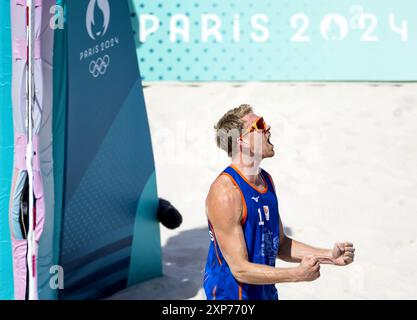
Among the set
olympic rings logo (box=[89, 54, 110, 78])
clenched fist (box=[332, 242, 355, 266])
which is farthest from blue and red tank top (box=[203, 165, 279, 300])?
olympic rings logo (box=[89, 54, 110, 78])

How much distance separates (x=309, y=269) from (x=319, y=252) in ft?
1.54

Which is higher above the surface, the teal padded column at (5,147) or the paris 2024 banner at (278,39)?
the paris 2024 banner at (278,39)

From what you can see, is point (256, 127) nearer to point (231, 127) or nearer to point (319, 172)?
point (231, 127)

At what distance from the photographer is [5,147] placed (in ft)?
15.7

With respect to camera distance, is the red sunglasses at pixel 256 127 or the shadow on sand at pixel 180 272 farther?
the shadow on sand at pixel 180 272

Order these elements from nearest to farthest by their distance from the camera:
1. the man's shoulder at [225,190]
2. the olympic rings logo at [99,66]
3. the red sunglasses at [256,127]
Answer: the man's shoulder at [225,190], the red sunglasses at [256,127], the olympic rings logo at [99,66]

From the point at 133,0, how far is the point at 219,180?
23.3ft

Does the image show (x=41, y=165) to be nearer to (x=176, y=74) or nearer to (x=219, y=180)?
(x=219, y=180)

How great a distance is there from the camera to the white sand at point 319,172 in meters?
6.41

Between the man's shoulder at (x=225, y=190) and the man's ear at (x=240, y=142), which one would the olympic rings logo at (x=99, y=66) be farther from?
the man's shoulder at (x=225, y=190)

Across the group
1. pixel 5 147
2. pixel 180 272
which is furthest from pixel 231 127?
pixel 180 272

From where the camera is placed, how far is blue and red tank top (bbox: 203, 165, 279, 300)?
12.2 feet

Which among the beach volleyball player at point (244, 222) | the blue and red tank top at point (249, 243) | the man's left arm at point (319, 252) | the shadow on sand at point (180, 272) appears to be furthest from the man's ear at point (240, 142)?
the shadow on sand at point (180, 272)

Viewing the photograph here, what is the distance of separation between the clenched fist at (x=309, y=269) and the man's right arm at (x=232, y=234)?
0.10 meters
